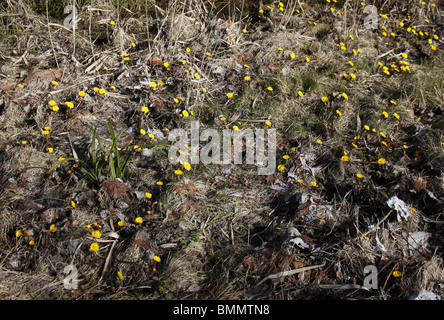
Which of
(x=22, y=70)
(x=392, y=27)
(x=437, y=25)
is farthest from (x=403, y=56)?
(x=22, y=70)

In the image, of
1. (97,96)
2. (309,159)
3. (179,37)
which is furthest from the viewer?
(179,37)

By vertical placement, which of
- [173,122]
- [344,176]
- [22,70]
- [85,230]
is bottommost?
[85,230]

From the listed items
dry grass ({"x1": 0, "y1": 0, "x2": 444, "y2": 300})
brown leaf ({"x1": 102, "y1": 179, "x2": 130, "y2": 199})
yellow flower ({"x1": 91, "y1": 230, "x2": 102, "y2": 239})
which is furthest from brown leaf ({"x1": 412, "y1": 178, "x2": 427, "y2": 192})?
yellow flower ({"x1": 91, "y1": 230, "x2": 102, "y2": 239})

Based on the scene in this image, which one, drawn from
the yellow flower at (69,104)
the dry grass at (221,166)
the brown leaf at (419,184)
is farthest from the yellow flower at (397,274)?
the yellow flower at (69,104)

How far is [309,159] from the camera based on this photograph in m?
3.19

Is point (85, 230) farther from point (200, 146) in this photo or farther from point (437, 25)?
point (437, 25)

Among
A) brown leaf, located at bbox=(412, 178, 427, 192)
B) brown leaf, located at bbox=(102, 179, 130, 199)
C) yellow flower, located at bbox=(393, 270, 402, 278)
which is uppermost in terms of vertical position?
brown leaf, located at bbox=(412, 178, 427, 192)

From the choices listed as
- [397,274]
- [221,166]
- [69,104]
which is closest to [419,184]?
[397,274]

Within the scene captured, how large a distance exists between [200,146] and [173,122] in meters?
0.39

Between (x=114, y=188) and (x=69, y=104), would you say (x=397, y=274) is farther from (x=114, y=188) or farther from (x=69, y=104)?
(x=69, y=104)

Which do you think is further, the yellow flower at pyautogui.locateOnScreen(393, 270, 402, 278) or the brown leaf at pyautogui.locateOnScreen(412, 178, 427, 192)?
the brown leaf at pyautogui.locateOnScreen(412, 178, 427, 192)

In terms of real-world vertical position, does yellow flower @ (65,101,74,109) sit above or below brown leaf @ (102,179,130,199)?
above

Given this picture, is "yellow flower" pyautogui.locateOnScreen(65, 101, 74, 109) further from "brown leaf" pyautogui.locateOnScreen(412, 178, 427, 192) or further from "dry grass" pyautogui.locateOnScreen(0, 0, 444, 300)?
"brown leaf" pyautogui.locateOnScreen(412, 178, 427, 192)

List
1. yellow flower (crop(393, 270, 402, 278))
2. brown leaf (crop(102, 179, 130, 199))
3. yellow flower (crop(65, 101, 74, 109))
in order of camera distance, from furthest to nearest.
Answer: yellow flower (crop(65, 101, 74, 109))
brown leaf (crop(102, 179, 130, 199))
yellow flower (crop(393, 270, 402, 278))
